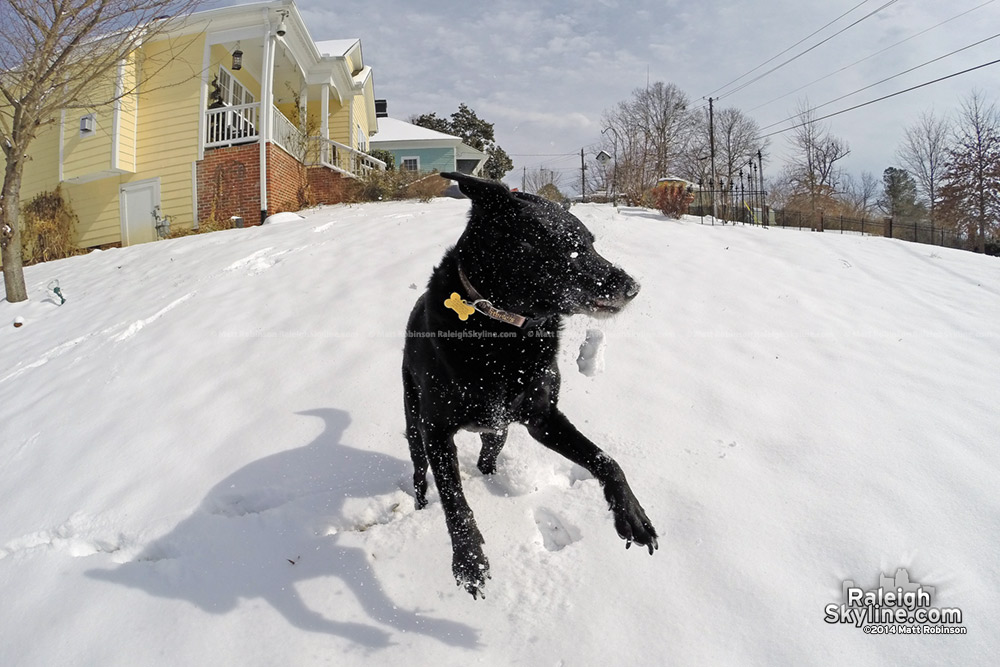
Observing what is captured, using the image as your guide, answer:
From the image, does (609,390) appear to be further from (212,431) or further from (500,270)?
(212,431)

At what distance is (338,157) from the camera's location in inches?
598

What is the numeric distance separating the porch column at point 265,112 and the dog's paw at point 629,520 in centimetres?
1152

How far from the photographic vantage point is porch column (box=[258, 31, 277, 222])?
11.4 m

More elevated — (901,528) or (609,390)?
(609,390)

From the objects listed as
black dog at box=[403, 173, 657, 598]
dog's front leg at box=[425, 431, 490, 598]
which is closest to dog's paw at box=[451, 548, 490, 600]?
dog's front leg at box=[425, 431, 490, 598]

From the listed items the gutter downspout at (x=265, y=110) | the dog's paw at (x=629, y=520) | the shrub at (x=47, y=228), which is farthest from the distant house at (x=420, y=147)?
the dog's paw at (x=629, y=520)

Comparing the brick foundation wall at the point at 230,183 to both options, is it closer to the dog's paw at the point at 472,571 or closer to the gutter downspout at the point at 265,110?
the gutter downspout at the point at 265,110

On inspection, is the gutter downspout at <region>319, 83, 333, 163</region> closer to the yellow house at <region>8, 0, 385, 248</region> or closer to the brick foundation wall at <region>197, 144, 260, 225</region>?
the yellow house at <region>8, 0, 385, 248</region>

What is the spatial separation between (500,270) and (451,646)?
1337 mm

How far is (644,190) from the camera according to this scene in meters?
13.4

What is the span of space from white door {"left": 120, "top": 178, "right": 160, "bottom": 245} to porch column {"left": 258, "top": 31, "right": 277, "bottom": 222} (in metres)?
3.30

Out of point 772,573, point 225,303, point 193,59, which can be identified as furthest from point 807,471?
point 193,59

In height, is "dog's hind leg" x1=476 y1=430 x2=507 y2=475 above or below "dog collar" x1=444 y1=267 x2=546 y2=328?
below

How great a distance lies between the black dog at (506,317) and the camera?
6.32 ft
